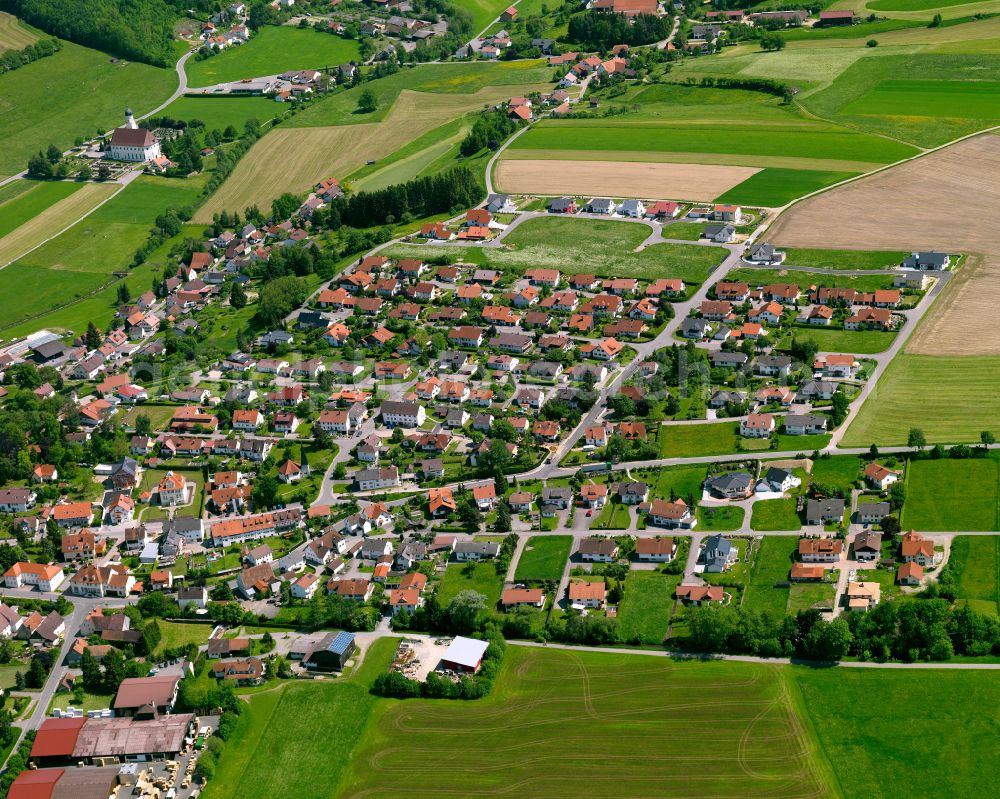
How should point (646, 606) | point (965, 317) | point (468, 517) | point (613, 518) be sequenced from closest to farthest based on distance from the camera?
point (646, 606) < point (613, 518) < point (468, 517) < point (965, 317)

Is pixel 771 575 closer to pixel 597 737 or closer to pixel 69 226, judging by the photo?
pixel 597 737

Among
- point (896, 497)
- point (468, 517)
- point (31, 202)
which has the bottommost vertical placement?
point (896, 497)

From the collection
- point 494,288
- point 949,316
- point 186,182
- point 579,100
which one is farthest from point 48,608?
point 579,100

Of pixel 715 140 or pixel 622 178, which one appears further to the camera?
pixel 715 140

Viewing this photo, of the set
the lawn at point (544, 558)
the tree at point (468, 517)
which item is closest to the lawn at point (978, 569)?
the lawn at point (544, 558)

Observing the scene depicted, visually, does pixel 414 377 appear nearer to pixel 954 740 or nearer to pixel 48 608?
pixel 48 608

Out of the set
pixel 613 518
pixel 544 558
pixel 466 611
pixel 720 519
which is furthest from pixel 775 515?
pixel 466 611

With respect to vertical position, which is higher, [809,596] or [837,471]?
[837,471]
